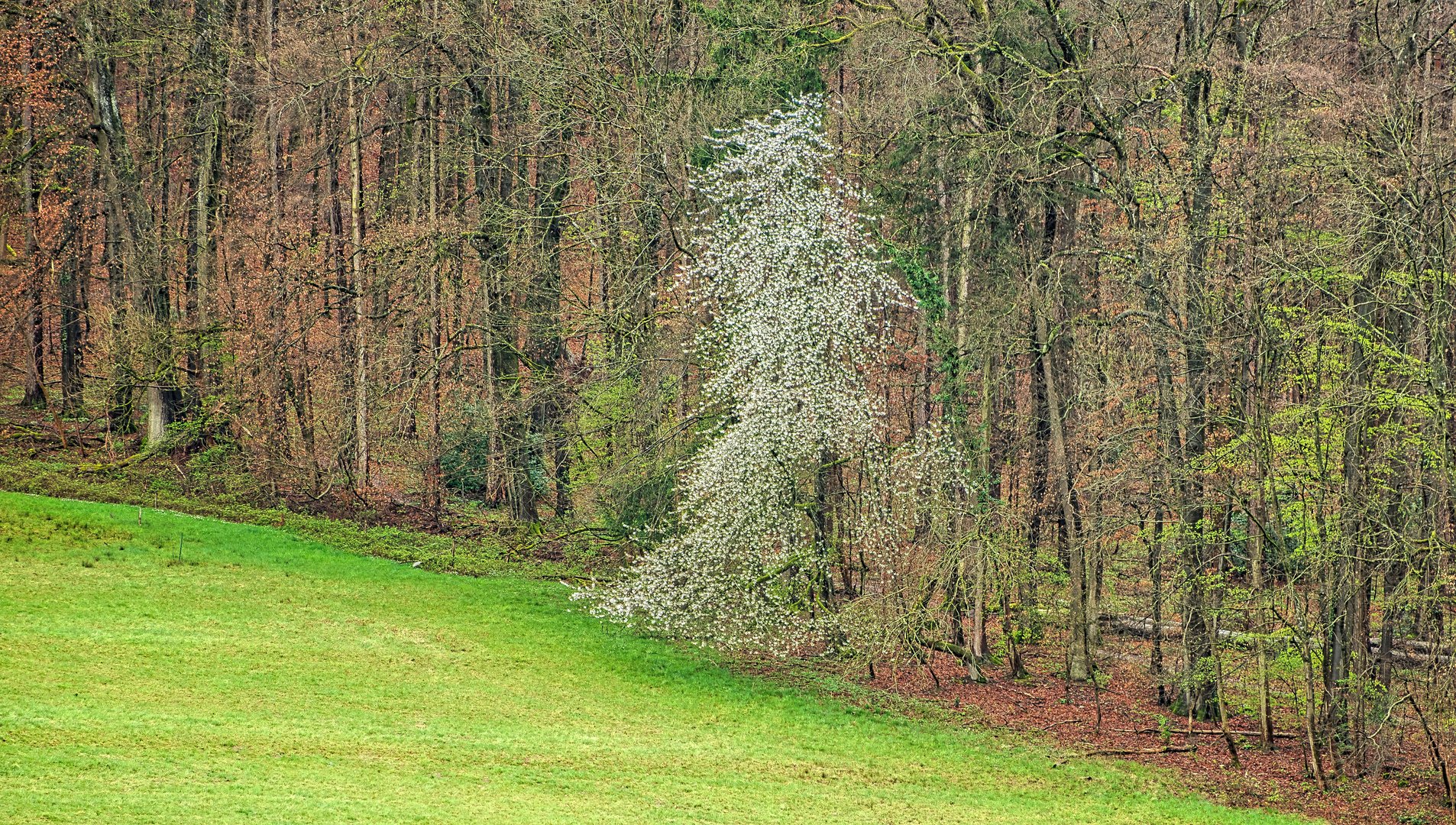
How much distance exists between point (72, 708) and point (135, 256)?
53.4 feet

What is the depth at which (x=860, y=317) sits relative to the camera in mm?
20000

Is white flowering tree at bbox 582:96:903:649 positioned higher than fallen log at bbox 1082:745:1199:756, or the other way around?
white flowering tree at bbox 582:96:903:649

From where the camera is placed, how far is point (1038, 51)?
20.1 meters

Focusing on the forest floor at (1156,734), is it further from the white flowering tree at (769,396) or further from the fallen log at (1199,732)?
the white flowering tree at (769,396)

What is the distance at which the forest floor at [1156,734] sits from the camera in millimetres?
15031

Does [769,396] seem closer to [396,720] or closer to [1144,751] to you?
[1144,751]

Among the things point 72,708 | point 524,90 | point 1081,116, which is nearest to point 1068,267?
point 1081,116

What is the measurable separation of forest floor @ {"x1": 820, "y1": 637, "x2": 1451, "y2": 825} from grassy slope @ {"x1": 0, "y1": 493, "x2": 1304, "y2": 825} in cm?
96

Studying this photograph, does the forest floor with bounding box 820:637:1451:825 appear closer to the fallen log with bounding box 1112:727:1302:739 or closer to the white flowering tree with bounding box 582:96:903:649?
the fallen log with bounding box 1112:727:1302:739

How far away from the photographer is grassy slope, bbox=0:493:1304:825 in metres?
11.7

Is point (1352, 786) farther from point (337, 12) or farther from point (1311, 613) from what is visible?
point (337, 12)

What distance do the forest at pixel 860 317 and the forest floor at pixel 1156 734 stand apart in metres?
0.25

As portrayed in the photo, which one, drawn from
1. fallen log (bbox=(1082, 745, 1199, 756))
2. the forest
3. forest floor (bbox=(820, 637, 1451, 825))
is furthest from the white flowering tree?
fallen log (bbox=(1082, 745, 1199, 756))

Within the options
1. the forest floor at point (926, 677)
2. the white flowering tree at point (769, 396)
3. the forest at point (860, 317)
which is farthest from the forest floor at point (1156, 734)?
the white flowering tree at point (769, 396)
